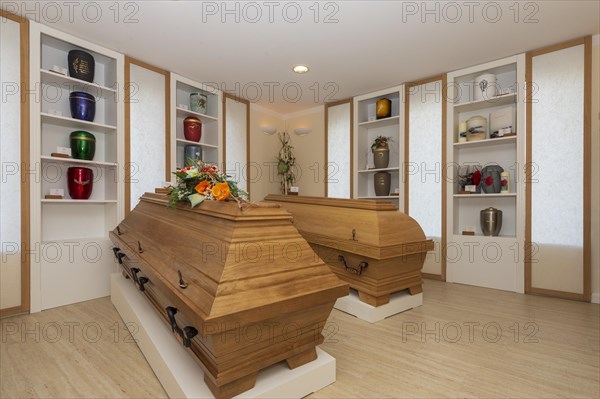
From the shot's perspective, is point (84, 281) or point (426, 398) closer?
point (426, 398)

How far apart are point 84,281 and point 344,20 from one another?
3.34 m

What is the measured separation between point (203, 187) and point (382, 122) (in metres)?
3.31

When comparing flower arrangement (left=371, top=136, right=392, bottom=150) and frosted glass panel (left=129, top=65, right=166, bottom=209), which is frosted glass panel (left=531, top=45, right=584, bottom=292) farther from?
frosted glass panel (left=129, top=65, right=166, bottom=209)

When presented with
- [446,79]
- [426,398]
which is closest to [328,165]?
[446,79]

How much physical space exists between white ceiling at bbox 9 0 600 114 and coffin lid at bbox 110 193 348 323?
1861mm

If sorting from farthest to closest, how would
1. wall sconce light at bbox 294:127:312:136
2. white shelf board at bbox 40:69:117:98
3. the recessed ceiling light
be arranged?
wall sconce light at bbox 294:127:312:136
the recessed ceiling light
white shelf board at bbox 40:69:117:98

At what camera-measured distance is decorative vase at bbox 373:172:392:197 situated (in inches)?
168

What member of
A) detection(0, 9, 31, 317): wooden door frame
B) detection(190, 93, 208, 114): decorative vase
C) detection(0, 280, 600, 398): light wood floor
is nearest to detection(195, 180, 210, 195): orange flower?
detection(0, 280, 600, 398): light wood floor

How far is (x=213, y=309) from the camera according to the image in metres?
1.08

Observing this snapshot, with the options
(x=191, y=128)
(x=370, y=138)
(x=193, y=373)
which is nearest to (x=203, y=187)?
(x=193, y=373)

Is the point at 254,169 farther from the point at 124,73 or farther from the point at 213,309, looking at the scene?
the point at 213,309

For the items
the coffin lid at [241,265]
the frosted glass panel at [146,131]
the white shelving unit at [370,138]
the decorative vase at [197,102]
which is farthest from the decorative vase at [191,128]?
the coffin lid at [241,265]

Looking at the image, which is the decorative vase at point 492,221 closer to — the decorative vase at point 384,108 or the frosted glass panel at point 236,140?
the decorative vase at point 384,108

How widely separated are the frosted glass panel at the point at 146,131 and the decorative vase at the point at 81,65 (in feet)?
1.30
